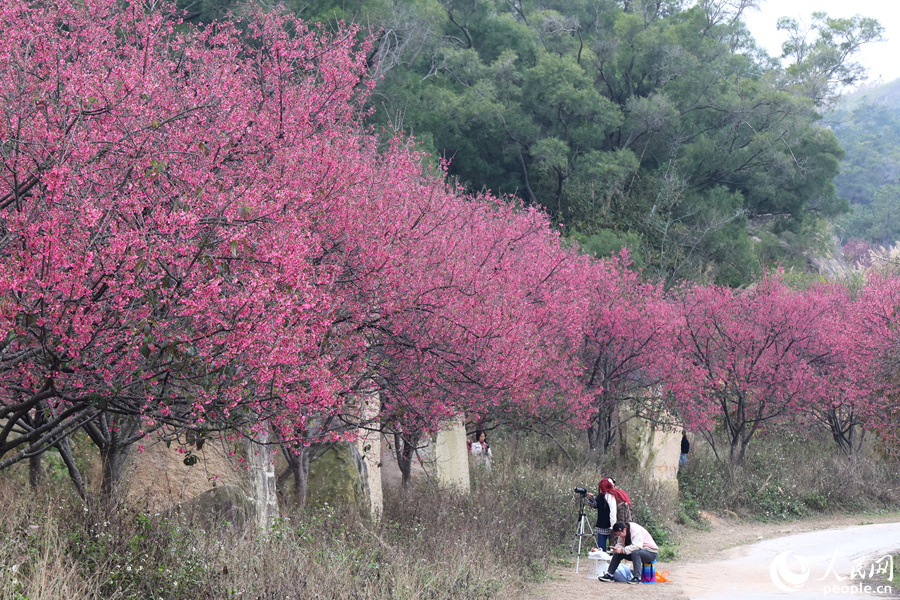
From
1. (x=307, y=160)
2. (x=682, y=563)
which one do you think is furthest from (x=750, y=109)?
(x=307, y=160)

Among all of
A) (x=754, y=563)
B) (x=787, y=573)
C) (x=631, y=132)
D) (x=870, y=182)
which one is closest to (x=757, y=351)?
(x=754, y=563)

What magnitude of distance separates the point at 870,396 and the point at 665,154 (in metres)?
15.2

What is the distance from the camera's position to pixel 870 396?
2131 centimetres

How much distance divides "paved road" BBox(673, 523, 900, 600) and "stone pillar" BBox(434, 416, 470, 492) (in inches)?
153

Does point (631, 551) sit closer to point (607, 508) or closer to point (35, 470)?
point (607, 508)

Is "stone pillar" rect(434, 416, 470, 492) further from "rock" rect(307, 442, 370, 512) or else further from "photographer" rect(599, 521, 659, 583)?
"photographer" rect(599, 521, 659, 583)

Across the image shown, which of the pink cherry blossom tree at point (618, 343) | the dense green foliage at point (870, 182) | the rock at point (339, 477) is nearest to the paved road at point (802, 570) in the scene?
the pink cherry blossom tree at point (618, 343)

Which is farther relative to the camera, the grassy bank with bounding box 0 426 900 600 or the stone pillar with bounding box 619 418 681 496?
the stone pillar with bounding box 619 418 681 496

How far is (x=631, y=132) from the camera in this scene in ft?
110

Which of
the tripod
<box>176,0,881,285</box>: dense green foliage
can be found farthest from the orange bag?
<box>176,0,881,285</box>: dense green foliage

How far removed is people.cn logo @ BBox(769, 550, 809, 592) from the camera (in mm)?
11720

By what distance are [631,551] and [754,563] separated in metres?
3.53

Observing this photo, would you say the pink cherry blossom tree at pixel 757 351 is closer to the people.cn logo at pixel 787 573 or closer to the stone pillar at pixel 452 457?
the people.cn logo at pixel 787 573

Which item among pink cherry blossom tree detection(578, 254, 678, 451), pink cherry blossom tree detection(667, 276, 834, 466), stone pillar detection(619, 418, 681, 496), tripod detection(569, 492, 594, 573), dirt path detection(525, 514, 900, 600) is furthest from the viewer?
pink cherry blossom tree detection(667, 276, 834, 466)
